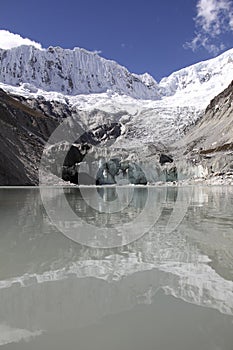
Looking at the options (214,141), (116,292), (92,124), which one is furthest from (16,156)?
(92,124)

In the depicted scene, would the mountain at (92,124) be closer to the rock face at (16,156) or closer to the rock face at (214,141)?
the rock face at (16,156)

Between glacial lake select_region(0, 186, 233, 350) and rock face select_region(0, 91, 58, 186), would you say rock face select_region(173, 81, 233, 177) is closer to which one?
rock face select_region(0, 91, 58, 186)

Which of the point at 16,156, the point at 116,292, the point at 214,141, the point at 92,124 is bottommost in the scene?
the point at 116,292

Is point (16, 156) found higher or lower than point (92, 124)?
lower

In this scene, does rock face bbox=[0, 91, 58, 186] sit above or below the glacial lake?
above

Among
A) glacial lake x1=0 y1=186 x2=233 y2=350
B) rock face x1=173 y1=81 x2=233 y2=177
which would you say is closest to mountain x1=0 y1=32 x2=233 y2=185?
rock face x1=173 y1=81 x2=233 y2=177

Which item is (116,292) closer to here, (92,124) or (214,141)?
(214,141)

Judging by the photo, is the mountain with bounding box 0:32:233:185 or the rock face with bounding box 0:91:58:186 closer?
the rock face with bounding box 0:91:58:186

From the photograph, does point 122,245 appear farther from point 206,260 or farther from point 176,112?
point 176,112

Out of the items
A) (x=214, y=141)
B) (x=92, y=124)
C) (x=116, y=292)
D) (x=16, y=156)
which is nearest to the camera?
(x=116, y=292)

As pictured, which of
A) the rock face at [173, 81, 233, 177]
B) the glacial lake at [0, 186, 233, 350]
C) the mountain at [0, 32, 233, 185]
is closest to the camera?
the glacial lake at [0, 186, 233, 350]

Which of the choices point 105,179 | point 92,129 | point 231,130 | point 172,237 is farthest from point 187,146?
point 172,237

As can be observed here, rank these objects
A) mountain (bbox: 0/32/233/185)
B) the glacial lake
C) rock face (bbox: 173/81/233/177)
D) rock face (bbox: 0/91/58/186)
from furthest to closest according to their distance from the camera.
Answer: rock face (bbox: 173/81/233/177)
mountain (bbox: 0/32/233/185)
rock face (bbox: 0/91/58/186)
the glacial lake
